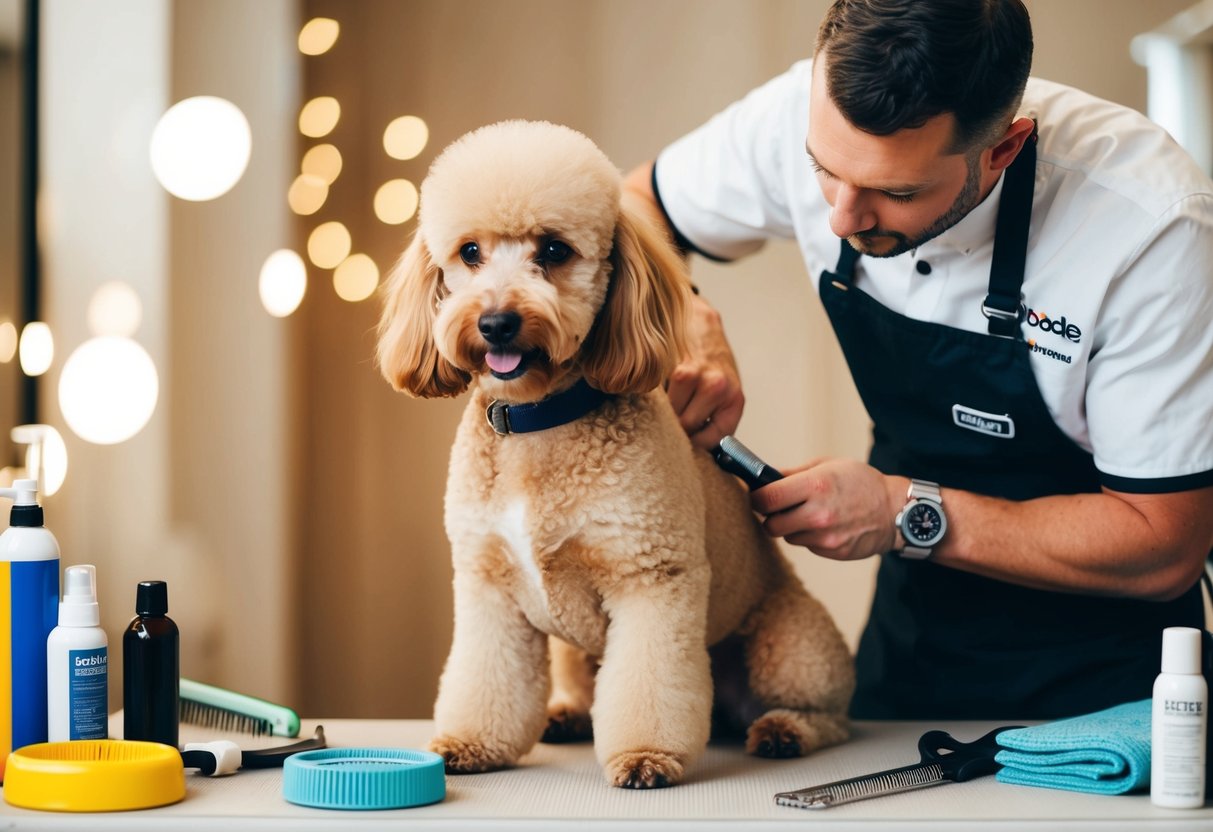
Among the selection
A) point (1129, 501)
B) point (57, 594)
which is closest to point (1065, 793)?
point (1129, 501)

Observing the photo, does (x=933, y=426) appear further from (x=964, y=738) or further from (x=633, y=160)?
(x=633, y=160)

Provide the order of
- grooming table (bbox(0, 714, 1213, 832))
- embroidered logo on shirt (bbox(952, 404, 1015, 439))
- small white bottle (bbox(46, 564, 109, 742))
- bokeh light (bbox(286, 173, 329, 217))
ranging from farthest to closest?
bokeh light (bbox(286, 173, 329, 217))
embroidered logo on shirt (bbox(952, 404, 1015, 439))
small white bottle (bbox(46, 564, 109, 742))
grooming table (bbox(0, 714, 1213, 832))

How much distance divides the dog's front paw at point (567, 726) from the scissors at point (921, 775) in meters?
0.37

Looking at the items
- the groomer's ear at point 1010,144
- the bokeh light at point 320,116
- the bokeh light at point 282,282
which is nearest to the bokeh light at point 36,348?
the bokeh light at point 282,282

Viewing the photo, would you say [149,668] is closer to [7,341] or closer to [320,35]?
[7,341]

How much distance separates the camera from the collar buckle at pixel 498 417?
124 cm

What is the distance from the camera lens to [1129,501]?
1406mm

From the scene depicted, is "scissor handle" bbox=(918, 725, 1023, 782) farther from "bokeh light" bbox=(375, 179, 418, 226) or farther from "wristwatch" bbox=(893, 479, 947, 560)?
"bokeh light" bbox=(375, 179, 418, 226)

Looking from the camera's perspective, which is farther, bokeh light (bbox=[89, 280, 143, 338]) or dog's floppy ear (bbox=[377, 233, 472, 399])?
bokeh light (bbox=[89, 280, 143, 338])

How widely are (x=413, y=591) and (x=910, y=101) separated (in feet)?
5.87

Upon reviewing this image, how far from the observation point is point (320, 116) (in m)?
2.64

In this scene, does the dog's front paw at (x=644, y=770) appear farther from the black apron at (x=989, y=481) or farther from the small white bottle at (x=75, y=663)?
the black apron at (x=989, y=481)

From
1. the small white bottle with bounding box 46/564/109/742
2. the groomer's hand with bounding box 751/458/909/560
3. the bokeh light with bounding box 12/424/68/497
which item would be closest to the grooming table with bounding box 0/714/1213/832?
the small white bottle with bounding box 46/564/109/742

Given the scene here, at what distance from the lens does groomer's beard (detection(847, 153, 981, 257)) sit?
136 centimetres
